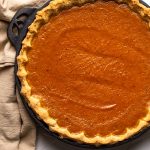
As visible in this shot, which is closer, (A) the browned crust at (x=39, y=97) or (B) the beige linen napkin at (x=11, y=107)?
(A) the browned crust at (x=39, y=97)

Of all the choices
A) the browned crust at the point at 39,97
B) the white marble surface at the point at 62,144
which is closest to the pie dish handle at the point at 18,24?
the browned crust at the point at 39,97

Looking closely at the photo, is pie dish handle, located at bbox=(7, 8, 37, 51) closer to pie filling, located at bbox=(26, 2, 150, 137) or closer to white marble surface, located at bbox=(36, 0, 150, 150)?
pie filling, located at bbox=(26, 2, 150, 137)

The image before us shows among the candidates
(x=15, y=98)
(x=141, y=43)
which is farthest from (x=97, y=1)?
(x=15, y=98)

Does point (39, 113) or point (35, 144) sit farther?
point (35, 144)

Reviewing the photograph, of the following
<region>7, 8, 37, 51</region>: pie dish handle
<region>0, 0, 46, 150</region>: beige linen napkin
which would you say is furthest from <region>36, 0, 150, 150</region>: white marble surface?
<region>7, 8, 37, 51</region>: pie dish handle

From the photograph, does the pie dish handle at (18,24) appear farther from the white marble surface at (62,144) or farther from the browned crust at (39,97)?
the white marble surface at (62,144)

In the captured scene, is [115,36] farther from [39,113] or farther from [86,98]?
[39,113]
